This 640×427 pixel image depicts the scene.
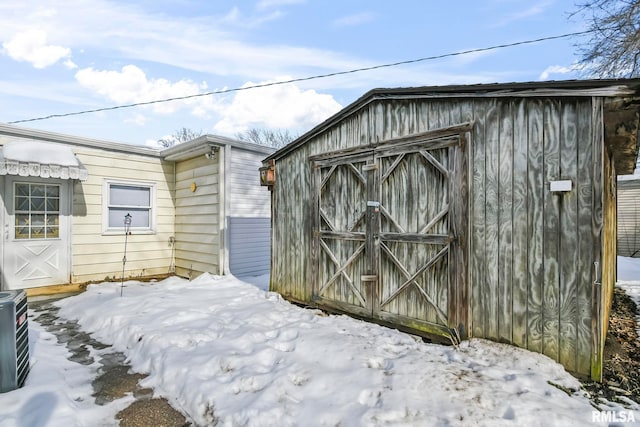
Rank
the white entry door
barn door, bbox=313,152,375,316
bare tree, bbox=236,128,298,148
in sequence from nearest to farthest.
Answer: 1. barn door, bbox=313,152,375,316
2. the white entry door
3. bare tree, bbox=236,128,298,148

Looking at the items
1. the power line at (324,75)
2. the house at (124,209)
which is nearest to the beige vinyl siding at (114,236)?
the house at (124,209)

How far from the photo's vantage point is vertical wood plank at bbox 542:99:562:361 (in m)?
2.98

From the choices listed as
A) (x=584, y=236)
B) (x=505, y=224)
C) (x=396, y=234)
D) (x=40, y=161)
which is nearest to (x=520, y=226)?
(x=505, y=224)

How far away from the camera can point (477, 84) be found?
3.39 metres

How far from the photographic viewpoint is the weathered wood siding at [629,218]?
1133 centimetres

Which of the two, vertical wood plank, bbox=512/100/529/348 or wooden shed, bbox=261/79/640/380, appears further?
vertical wood plank, bbox=512/100/529/348

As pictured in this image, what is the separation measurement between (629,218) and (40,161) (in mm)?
17773

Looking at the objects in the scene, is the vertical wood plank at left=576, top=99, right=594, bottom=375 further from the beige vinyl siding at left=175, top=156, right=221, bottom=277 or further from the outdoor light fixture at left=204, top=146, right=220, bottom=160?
the outdoor light fixture at left=204, top=146, right=220, bottom=160

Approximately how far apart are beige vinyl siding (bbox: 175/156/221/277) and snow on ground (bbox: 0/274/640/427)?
3118mm

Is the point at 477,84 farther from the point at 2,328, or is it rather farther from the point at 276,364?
the point at 2,328

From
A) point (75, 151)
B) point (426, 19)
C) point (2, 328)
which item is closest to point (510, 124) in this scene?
point (2, 328)

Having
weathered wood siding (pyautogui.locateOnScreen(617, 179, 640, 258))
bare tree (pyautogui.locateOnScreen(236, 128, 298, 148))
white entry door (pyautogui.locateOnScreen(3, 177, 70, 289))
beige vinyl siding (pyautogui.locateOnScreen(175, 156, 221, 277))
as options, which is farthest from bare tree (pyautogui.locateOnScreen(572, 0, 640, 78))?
bare tree (pyautogui.locateOnScreen(236, 128, 298, 148))

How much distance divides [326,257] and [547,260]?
2.98 meters

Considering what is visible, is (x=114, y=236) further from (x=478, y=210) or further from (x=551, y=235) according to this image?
(x=551, y=235)
